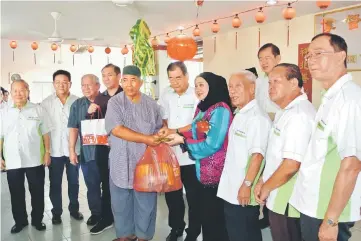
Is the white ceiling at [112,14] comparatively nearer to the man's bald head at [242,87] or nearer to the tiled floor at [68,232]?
the tiled floor at [68,232]

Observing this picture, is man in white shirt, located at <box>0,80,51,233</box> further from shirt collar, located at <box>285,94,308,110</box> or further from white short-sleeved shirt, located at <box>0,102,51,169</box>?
shirt collar, located at <box>285,94,308,110</box>

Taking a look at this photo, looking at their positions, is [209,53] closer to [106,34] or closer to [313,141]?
[106,34]

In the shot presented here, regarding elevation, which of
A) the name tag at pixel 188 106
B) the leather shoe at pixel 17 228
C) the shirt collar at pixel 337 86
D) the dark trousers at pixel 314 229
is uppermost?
the shirt collar at pixel 337 86

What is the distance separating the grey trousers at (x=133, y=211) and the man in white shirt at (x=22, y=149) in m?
0.97

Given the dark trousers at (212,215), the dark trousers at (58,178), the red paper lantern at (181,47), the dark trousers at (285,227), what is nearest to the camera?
the dark trousers at (285,227)

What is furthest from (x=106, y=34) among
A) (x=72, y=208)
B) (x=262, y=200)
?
(x=262, y=200)

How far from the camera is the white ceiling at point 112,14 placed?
498 cm

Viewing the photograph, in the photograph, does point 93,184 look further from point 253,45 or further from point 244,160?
point 253,45

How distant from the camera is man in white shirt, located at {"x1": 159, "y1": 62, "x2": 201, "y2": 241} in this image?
2.45 meters

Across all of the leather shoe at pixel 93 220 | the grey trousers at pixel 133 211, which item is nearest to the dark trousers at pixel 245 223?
the grey trousers at pixel 133 211

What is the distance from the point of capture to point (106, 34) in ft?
24.4

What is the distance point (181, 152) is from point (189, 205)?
0.43 meters

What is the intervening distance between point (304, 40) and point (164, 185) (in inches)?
189

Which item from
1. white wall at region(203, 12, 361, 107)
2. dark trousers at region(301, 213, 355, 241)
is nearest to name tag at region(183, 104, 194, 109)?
dark trousers at region(301, 213, 355, 241)
